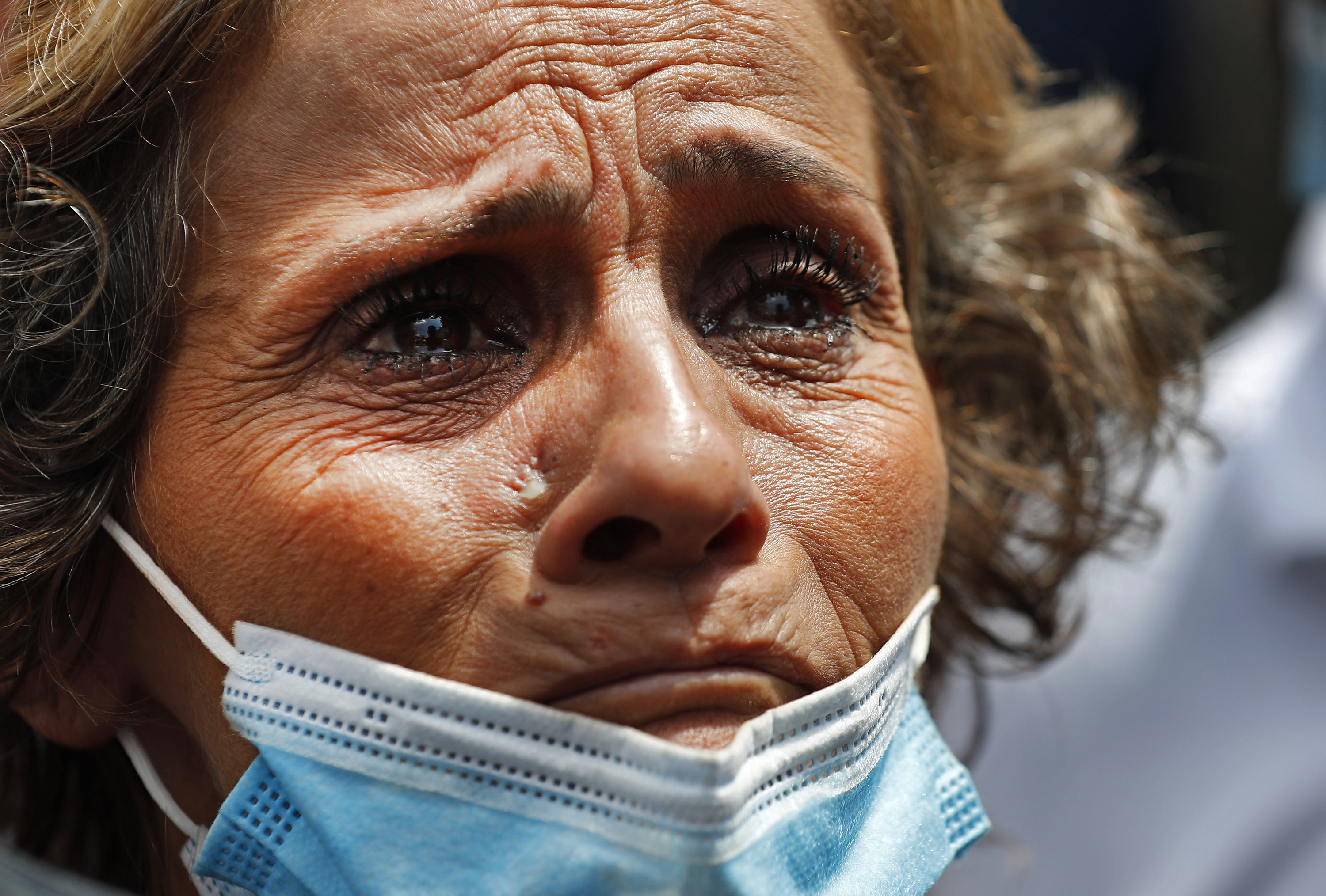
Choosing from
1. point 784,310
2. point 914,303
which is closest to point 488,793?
point 784,310

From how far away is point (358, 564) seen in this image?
62.6 inches

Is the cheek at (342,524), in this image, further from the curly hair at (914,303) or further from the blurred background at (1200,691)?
the blurred background at (1200,691)

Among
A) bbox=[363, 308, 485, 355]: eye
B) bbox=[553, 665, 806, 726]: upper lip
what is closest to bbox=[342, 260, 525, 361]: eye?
bbox=[363, 308, 485, 355]: eye

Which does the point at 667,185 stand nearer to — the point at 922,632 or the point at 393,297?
the point at 393,297

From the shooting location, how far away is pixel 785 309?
203 centimetres

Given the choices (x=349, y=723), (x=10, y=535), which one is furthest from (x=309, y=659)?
(x=10, y=535)

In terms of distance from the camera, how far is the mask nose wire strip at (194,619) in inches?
64.5

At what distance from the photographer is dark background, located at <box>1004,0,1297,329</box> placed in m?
5.06

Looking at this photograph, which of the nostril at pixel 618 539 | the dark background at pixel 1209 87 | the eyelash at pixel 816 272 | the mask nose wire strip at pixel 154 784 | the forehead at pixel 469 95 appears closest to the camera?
the nostril at pixel 618 539

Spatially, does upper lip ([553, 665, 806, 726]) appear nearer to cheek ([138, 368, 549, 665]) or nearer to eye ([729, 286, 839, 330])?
cheek ([138, 368, 549, 665])

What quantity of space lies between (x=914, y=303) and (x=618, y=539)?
1127 millimetres

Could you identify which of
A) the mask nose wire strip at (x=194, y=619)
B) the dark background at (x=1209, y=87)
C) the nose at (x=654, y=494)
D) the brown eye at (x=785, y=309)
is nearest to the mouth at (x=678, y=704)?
the nose at (x=654, y=494)

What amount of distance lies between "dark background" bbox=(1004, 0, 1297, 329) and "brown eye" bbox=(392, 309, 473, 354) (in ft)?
13.0

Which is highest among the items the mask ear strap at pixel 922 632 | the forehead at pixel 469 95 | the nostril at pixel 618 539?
the forehead at pixel 469 95
